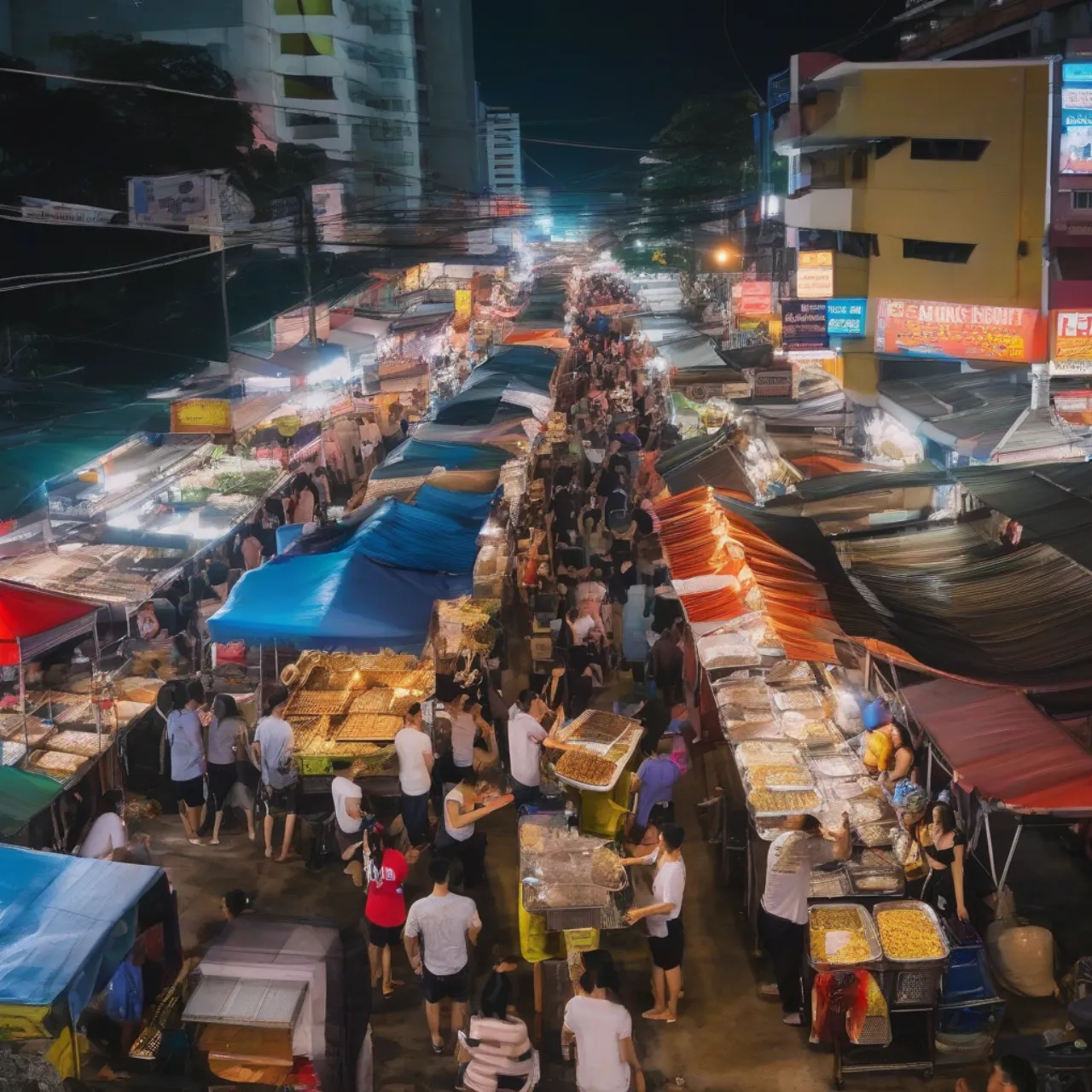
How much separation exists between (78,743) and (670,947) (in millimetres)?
5067

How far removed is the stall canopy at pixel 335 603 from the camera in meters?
8.63

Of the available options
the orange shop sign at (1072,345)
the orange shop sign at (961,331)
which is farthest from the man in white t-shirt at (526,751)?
the orange shop sign at (961,331)

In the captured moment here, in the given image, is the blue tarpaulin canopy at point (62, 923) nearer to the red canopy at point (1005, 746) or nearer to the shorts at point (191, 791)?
the shorts at point (191, 791)

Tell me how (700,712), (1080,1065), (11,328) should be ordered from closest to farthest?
(1080,1065)
(700,712)
(11,328)

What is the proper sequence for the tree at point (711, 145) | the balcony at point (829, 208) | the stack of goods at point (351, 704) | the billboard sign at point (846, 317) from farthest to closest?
the tree at point (711, 145) < the balcony at point (829, 208) < the billboard sign at point (846, 317) < the stack of goods at point (351, 704)

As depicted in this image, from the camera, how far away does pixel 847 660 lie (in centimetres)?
774

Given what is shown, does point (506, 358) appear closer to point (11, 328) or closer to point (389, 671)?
point (11, 328)

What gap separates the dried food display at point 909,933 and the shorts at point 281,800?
4561mm

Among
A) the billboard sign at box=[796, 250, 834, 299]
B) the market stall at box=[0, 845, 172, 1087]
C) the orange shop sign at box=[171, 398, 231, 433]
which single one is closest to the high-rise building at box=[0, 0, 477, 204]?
the orange shop sign at box=[171, 398, 231, 433]

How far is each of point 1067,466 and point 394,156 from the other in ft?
199

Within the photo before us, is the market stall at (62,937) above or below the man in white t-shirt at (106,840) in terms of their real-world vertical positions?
above

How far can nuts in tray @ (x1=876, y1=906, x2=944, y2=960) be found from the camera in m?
5.82

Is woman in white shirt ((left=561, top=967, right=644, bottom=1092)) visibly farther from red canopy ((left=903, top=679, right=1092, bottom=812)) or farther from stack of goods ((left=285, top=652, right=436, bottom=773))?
stack of goods ((left=285, top=652, right=436, bottom=773))

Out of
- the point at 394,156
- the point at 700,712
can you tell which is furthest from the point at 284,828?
the point at 394,156
